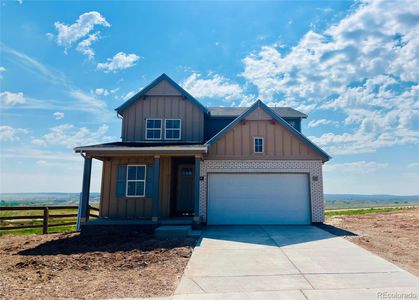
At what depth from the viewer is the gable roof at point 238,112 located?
15.8 meters

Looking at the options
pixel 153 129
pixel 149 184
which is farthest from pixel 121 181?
pixel 153 129

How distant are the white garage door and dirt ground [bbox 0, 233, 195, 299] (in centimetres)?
391

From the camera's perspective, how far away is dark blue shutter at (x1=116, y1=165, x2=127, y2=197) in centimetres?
1291

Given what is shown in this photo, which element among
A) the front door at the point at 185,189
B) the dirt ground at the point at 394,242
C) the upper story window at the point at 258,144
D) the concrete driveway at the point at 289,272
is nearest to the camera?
the concrete driveway at the point at 289,272

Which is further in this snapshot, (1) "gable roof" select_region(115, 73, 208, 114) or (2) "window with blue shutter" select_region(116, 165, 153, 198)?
(1) "gable roof" select_region(115, 73, 208, 114)

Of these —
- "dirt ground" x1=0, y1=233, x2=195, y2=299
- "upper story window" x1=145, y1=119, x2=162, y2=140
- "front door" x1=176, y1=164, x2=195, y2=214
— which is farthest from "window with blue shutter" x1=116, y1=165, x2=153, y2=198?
"dirt ground" x1=0, y1=233, x2=195, y2=299

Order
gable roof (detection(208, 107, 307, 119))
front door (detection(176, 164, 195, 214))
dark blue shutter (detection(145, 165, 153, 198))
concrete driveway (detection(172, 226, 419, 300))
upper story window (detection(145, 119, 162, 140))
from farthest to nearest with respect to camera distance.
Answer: gable roof (detection(208, 107, 307, 119)) → upper story window (detection(145, 119, 162, 140)) → front door (detection(176, 164, 195, 214)) → dark blue shutter (detection(145, 165, 153, 198)) → concrete driveway (detection(172, 226, 419, 300))

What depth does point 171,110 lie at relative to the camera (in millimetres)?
14586

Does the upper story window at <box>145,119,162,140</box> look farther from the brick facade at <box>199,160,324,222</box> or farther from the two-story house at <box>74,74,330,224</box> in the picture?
the brick facade at <box>199,160,324,222</box>

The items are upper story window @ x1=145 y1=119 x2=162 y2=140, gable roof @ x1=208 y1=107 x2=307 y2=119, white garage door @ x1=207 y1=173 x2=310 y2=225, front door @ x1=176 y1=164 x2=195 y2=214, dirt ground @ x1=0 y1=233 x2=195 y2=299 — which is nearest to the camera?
dirt ground @ x1=0 y1=233 x2=195 y2=299

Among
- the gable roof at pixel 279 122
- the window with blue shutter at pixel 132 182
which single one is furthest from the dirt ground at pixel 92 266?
the gable roof at pixel 279 122

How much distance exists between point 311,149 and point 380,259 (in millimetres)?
6777

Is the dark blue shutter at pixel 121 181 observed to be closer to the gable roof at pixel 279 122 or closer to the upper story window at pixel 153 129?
the upper story window at pixel 153 129

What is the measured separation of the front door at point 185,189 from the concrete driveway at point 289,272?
16.1 feet
